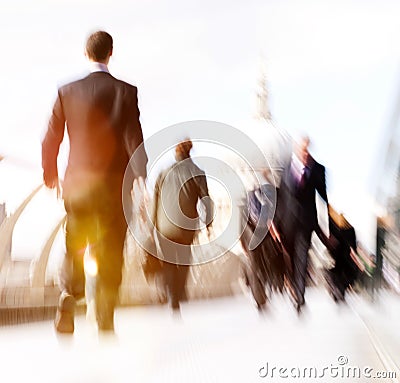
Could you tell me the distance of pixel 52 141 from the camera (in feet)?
12.4

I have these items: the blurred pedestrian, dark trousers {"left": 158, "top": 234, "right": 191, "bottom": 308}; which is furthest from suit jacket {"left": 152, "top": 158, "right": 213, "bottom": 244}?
dark trousers {"left": 158, "top": 234, "right": 191, "bottom": 308}

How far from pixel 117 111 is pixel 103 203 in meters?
0.43

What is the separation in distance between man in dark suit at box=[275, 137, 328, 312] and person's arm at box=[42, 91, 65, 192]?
2.95 m

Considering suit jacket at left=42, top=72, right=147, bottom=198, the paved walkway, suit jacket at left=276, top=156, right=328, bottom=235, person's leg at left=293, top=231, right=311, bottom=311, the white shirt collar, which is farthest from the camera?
→ suit jacket at left=276, top=156, right=328, bottom=235

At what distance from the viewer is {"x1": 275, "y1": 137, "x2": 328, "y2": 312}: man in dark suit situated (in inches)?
251

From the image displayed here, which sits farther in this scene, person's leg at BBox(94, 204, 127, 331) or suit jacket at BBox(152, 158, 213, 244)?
suit jacket at BBox(152, 158, 213, 244)

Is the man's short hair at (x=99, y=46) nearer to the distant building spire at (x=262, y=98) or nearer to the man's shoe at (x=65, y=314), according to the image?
the man's shoe at (x=65, y=314)

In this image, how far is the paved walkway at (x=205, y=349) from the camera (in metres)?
2.77

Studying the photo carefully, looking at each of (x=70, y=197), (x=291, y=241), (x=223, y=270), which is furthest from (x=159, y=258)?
(x=223, y=270)

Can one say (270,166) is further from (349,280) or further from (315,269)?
(315,269)

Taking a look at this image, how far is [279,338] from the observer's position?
4070 mm

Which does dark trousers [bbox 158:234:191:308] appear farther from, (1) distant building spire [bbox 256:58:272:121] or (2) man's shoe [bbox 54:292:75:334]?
(1) distant building spire [bbox 256:58:272:121]

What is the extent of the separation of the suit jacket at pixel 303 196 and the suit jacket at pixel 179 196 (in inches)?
25.8

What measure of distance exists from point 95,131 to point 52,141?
231 millimetres
